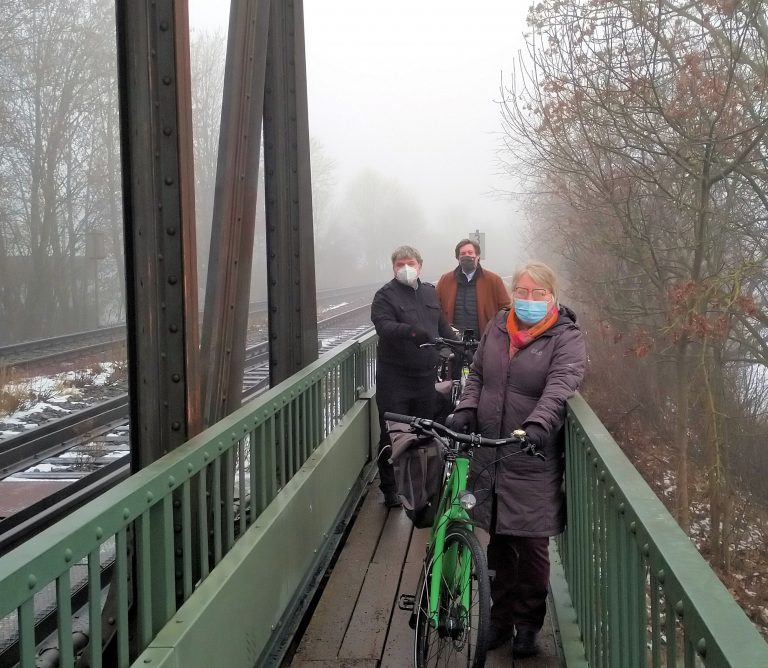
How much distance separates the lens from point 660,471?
17.4 meters

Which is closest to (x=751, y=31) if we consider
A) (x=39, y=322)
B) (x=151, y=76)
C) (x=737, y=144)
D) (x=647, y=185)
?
(x=737, y=144)

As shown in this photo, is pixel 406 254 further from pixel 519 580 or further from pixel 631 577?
pixel 631 577

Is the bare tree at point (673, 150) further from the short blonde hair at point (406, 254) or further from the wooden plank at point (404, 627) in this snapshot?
the wooden plank at point (404, 627)

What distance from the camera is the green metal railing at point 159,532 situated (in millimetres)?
2062

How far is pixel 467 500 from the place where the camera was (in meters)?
3.73

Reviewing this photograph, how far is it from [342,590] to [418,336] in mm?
1859

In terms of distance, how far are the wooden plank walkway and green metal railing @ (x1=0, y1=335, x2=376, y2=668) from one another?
734mm

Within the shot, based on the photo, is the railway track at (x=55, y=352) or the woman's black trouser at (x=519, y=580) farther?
the railway track at (x=55, y=352)

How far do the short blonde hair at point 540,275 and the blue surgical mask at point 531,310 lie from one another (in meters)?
0.09

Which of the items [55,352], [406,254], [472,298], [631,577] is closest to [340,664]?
[631,577]

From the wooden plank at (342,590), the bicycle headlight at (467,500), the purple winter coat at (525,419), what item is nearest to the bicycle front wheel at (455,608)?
the bicycle headlight at (467,500)

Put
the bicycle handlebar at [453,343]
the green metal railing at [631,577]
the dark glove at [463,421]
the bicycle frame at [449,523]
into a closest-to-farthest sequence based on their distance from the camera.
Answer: the green metal railing at [631,577]
the bicycle frame at [449,523]
the dark glove at [463,421]
the bicycle handlebar at [453,343]

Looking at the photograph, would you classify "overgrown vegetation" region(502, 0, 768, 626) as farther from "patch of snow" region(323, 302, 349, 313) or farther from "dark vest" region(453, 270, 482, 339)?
"patch of snow" region(323, 302, 349, 313)

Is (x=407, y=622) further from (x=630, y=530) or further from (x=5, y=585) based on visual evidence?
(x=5, y=585)
